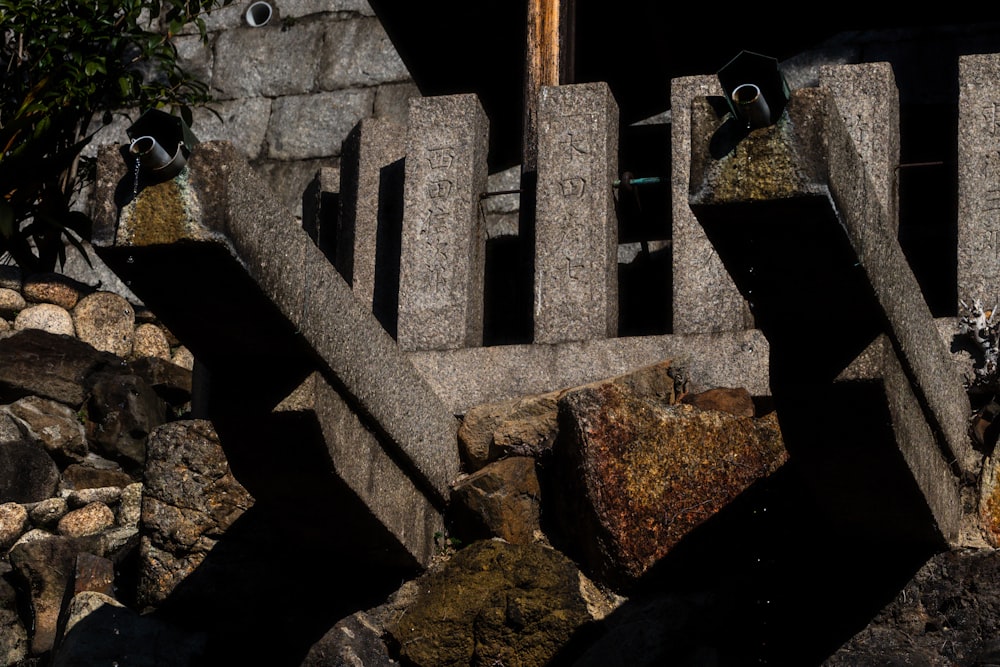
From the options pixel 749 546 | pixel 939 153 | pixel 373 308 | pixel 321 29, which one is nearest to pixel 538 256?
pixel 373 308

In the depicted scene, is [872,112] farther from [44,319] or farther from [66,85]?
[66,85]

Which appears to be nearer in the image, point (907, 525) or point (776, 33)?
point (907, 525)

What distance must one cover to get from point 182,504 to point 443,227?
137cm

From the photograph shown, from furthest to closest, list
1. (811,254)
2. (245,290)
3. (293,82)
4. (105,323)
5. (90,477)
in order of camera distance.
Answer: (293,82)
(105,323)
(90,477)
(245,290)
(811,254)

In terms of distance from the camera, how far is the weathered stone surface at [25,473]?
22.6 feet

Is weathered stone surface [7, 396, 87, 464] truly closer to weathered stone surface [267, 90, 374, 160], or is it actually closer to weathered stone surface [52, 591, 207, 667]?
weathered stone surface [52, 591, 207, 667]

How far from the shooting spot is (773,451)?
17.1 ft

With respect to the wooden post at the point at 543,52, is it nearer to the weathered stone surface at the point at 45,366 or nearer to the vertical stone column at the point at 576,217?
the vertical stone column at the point at 576,217

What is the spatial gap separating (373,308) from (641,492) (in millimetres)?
1806

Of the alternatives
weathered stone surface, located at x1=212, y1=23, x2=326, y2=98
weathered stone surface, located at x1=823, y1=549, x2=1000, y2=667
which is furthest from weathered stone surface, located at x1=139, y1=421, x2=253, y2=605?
weathered stone surface, located at x1=212, y1=23, x2=326, y2=98

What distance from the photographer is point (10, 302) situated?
328 inches

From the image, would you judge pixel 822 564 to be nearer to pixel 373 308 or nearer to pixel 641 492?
pixel 641 492

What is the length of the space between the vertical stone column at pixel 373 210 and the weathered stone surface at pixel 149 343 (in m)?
2.17

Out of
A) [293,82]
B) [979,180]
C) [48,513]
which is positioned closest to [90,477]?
[48,513]
